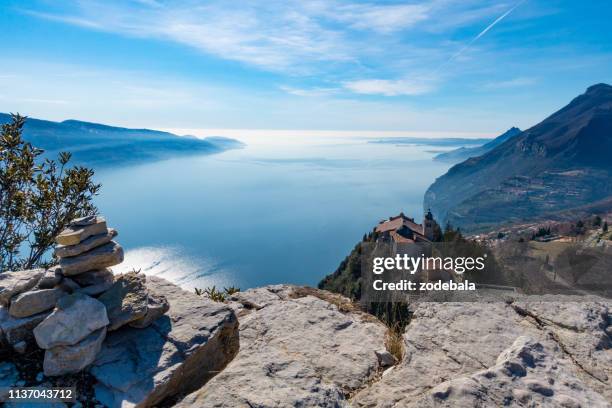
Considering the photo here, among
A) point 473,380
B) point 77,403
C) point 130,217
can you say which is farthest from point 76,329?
point 130,217

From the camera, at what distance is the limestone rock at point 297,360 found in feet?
13.6

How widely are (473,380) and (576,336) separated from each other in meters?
2.70

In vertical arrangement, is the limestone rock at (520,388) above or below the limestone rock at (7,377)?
above

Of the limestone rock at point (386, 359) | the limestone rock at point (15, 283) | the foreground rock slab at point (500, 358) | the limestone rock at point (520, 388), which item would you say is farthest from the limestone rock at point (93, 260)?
the limestone rock at point (520, 388)

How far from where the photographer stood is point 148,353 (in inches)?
199

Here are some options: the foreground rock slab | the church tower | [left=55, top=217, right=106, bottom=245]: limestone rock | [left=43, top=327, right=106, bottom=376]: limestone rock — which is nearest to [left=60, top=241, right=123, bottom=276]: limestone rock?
[left=55, top=217, right=106, bottom=245]: limestone rock

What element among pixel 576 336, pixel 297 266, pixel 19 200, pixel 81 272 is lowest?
pixel 297 266

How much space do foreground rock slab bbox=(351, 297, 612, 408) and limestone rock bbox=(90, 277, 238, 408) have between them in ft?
7.89

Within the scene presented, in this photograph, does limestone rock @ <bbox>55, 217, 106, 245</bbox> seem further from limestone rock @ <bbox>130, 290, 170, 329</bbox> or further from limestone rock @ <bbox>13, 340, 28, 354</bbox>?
limestone rock @ <bbox>13, 340, 28, 354</bbox>

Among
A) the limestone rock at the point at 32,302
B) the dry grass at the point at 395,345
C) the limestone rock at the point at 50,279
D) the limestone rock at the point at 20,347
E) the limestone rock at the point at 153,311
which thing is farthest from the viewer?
the dry grass at the point at 395,345

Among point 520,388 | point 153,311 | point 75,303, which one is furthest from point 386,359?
point 75,303

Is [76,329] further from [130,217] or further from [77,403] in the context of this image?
[130,217]

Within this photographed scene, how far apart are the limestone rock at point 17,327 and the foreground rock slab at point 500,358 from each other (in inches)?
176

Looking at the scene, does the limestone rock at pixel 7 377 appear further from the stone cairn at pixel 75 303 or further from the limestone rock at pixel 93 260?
the limestone rock at pixel 93 260
